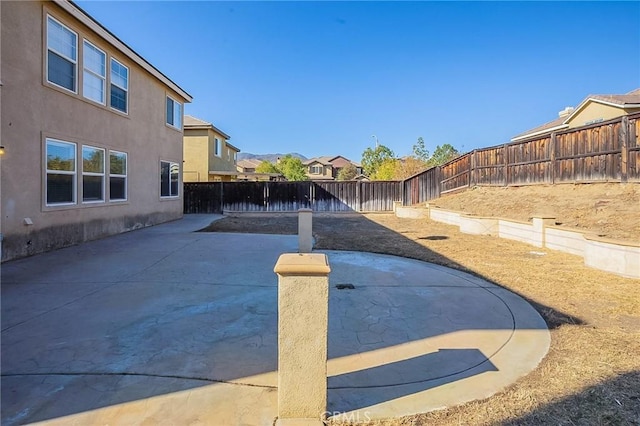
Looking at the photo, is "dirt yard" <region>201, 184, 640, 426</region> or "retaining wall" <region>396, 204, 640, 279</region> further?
"retaining wall" <region>396, 204, 640, 279</region>

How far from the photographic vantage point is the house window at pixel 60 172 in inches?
310

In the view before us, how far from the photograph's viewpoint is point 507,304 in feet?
14.9

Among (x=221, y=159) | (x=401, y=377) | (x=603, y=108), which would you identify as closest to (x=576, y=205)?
(x=401, y=377)

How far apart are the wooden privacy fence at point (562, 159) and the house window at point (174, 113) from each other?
13872 millimetres

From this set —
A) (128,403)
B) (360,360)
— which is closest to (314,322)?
(360,360)

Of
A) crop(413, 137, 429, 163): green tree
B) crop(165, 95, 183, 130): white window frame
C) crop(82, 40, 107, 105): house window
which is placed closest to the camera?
crop(82, 40, 107, 105): house window

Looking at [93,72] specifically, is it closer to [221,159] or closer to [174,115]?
[174,115]

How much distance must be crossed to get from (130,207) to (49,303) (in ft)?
25.1

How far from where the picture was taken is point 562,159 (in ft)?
37.1

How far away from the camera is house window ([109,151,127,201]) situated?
33.9 ft

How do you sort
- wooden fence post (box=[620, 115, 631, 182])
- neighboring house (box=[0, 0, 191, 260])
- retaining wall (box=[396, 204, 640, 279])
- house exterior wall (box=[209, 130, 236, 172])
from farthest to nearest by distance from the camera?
house exterior wall (box=[209, 130, 236, 172]), wooden fence post (box=[620, 115, 631, 182]), neighboring house (box=[0, 0, 191, 260]), retaining wall (box=[396, 204, 640, 279])

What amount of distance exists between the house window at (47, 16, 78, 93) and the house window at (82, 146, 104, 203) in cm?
167

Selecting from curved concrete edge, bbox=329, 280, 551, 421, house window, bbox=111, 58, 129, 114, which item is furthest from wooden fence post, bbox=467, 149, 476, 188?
house window, bbox=111, 58, 129, 114

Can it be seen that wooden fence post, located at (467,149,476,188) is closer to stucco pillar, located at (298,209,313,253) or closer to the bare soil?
the bare soil
